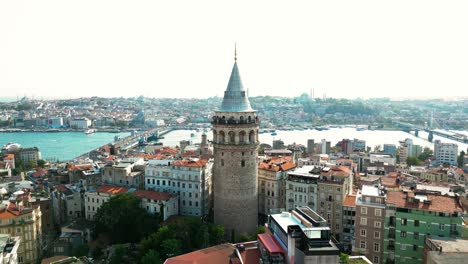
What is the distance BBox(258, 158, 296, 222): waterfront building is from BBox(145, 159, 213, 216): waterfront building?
2.70 m

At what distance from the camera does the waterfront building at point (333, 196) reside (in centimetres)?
1702

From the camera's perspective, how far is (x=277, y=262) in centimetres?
888

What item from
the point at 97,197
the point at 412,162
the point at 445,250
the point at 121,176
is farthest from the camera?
the point at 412,162

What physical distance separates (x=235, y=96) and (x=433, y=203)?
8.63 m

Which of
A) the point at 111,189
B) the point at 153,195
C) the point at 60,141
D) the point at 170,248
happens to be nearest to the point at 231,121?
the point at 153,195

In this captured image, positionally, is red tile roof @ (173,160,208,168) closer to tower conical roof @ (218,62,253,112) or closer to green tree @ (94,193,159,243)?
green tree @ (94,193,159,243)

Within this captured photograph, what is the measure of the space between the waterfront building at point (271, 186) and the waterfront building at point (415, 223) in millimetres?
6926

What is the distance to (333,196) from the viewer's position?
1716 centimetres

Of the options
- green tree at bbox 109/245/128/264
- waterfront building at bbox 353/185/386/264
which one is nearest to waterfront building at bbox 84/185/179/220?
green tree at bbox 109/245/128/264

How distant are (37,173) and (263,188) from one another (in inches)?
636

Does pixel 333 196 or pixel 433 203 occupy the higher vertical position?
pixel 433 203

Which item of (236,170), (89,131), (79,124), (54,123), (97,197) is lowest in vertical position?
(89,131)

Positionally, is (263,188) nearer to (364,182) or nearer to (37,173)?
(364,182)

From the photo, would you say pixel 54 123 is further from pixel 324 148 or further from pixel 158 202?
pixel 158 202
